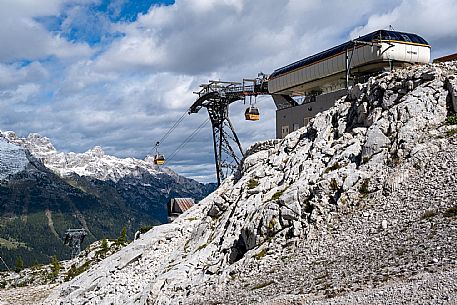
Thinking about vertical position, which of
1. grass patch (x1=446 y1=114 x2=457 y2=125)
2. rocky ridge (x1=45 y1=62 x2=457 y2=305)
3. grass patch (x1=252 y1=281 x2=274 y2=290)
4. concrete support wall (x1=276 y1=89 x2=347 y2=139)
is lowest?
grass patch (x1=252 y1=281 x2=274 y2=290)

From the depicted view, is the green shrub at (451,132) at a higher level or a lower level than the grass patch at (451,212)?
higher

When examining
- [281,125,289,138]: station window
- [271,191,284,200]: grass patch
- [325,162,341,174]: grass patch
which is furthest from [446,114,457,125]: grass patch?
[281,125,289,138]: station window

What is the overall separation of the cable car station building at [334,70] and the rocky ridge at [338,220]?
5456 mm

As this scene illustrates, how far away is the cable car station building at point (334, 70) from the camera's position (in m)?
44.9

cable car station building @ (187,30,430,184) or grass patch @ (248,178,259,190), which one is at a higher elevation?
cable car station building @ (187,30,430,184)

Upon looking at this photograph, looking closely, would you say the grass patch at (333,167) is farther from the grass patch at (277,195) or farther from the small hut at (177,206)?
the small hut at (177,206)

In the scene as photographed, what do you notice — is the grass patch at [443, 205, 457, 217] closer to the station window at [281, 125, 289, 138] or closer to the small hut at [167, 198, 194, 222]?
the station window at [281, 125, 289, 138]

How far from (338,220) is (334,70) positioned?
873 inches

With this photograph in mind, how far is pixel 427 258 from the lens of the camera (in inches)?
875

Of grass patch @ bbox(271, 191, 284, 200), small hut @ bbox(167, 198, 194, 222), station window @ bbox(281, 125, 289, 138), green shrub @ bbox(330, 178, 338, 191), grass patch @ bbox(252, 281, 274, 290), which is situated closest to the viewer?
grass patch @ bbox(252, 281, 274, 290)

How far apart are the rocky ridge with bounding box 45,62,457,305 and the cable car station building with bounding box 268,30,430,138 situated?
5456 millimetres

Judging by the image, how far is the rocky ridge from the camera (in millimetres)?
23656

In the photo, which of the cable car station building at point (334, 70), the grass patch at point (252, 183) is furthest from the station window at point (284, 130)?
the grass patch at point (252, 183)

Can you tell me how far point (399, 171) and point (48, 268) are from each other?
99756 mm
